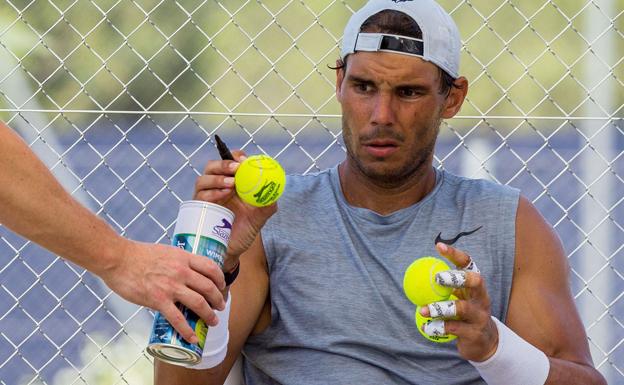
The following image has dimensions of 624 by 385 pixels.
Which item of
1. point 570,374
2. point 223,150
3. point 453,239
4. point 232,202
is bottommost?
point 570,374

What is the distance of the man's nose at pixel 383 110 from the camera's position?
273 centimetres

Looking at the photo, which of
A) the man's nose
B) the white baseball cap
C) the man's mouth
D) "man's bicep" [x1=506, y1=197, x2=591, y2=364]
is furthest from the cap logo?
"man's bicep" [x1=506, y1=197, x2=591, y2=364]

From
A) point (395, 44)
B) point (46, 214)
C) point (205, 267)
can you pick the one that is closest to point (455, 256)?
point (205, 267)

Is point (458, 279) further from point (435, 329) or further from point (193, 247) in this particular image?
point (193, 247)

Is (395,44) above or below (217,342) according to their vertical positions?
above

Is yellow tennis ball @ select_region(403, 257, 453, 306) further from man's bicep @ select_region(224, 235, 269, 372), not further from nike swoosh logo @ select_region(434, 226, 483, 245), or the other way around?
man's bicep @ select_region(224, 235, 269, 372)

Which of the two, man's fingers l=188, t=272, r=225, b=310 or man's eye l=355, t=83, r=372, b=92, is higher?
man's eye l=355, t=83, r=372, b=92

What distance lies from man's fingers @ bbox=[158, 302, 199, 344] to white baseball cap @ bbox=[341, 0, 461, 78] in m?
0.93

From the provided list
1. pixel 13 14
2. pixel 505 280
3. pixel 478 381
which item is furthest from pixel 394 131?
pixel 13 14

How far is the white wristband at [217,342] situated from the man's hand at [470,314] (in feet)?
1.47

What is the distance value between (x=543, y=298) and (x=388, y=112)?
0.55 meters

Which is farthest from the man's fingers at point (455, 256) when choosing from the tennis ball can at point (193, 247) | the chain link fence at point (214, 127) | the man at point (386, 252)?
the chain link fence at point (214, 127)

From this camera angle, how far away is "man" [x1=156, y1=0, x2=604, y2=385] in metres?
2.66

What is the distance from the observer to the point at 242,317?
2.67 m
